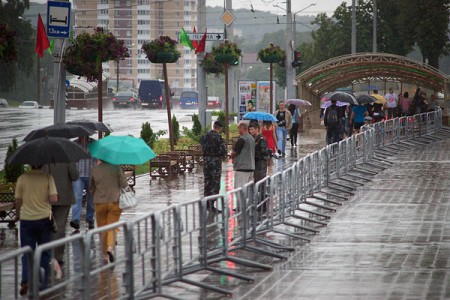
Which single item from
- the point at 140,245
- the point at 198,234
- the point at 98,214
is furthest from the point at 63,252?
the point at 98,214

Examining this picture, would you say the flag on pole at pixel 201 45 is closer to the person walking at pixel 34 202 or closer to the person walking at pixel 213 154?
the person walking at pixel 213 154

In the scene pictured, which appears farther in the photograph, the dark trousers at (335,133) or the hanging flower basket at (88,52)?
the dark trousers at (335,133)

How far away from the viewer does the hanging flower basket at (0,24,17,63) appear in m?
17.4

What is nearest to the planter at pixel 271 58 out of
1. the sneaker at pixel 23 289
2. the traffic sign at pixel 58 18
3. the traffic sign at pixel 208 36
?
the traffic sign at pixel 208 36

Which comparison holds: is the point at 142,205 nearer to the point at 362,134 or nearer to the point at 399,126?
the point at 362,134

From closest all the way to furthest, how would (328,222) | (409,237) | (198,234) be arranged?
(198,234) < (409,237) < (328,222)

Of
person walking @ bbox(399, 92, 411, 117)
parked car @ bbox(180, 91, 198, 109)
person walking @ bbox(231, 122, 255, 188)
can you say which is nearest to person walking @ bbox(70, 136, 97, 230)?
person walking @ bbox(231, 122, 255, 188)

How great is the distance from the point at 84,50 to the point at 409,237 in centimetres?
897

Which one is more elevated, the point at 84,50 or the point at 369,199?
the point at 84,50

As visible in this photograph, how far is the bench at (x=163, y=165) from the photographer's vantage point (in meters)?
28.1

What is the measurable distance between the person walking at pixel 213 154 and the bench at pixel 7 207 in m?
3.16

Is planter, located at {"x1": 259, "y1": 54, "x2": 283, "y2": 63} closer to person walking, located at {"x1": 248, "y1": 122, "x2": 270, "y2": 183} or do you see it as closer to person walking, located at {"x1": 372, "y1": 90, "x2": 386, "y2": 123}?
person walking, located at {"x1": 372, "y1": 90, "x2": 386, "y2": 123}

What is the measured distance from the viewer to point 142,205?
71.7ft

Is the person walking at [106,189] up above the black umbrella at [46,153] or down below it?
below
